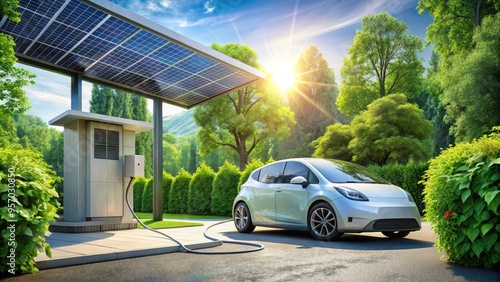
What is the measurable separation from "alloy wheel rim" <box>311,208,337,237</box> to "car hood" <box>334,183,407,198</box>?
544 millimetres

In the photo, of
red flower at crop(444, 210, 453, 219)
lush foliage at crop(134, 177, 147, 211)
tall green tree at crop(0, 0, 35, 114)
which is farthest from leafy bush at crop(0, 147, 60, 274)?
lush foliage at crop(134, 177, 147, 211)

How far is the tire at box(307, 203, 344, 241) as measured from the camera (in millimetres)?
8234

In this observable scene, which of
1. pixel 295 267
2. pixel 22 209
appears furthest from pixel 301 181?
pixel 22 209

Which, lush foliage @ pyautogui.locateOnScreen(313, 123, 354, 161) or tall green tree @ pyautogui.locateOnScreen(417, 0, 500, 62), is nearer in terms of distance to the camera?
tall green tree @ pyautogui.locateOnScreen(417, 0, 500, 62)

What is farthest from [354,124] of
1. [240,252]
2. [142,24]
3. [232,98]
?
[240,252]

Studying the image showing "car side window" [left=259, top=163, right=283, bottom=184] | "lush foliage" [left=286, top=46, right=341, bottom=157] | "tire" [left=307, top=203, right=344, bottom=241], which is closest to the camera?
"tire" [left=307, top=203, right=344, bottom=241]

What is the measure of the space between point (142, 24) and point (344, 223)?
6.17 metres

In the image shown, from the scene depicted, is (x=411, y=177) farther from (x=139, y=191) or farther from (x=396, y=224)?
(x=139, y=191)

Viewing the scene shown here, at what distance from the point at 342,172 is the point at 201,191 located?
13.4 metres

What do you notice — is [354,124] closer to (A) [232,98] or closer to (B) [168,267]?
(A) [232,98]

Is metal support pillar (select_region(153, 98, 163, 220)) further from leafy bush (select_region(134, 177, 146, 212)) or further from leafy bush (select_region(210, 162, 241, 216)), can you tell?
leafy bush (select_region(134, 177, 146, 212))

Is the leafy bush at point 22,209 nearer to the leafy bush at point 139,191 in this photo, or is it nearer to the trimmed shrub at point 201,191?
the trimmed shrub at point 201,191

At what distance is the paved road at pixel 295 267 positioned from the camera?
4.98 meters

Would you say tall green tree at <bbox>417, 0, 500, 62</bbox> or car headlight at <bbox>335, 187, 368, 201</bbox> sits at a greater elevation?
tall green tree at <bbox>417, 0, 500, 62</bbox>
